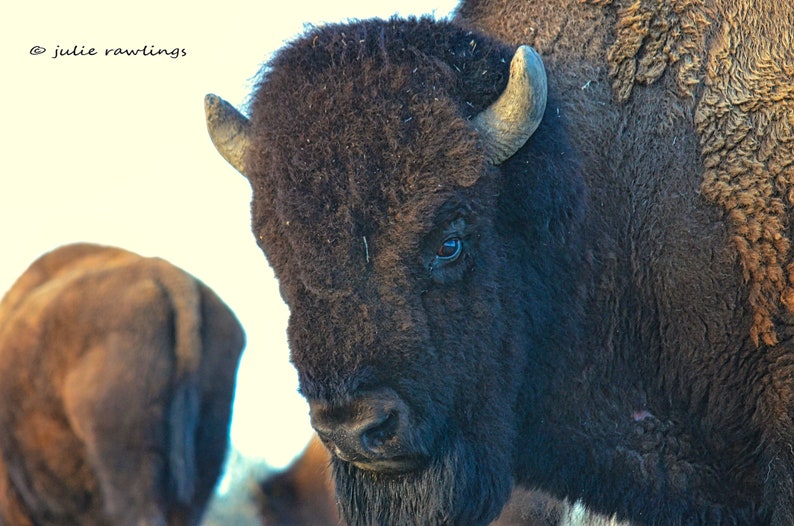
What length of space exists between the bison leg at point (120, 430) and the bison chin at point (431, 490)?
1.25m

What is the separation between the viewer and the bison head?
10.0 ft

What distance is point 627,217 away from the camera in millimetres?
3738

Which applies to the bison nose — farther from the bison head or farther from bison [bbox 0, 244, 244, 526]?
bison [bbox 0, 244, 244, 526]

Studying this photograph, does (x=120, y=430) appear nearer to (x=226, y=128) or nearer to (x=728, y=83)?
(x=226, y=128)

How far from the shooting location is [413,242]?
3.10 metres

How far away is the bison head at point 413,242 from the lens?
3.05 meters

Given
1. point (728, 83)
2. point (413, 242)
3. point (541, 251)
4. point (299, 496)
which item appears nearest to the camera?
point (413, 242)

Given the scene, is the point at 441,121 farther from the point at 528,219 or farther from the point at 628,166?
the point at 628,166

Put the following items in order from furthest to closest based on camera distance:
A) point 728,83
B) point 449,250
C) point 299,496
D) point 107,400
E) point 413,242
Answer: point 299,496 → point 107,400 → point 728,83 → point 449,250 → point 413,242

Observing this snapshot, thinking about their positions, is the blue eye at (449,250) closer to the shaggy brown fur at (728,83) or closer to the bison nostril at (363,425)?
the bison nostril at (363,425)

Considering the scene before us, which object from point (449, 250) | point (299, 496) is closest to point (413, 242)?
point (449, 250)

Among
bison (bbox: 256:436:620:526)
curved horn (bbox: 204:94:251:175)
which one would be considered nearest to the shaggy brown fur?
curved horn (bbox: 204:94:251:175)

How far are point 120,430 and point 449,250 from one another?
6.20ft

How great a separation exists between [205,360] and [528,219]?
1843 millimetres
